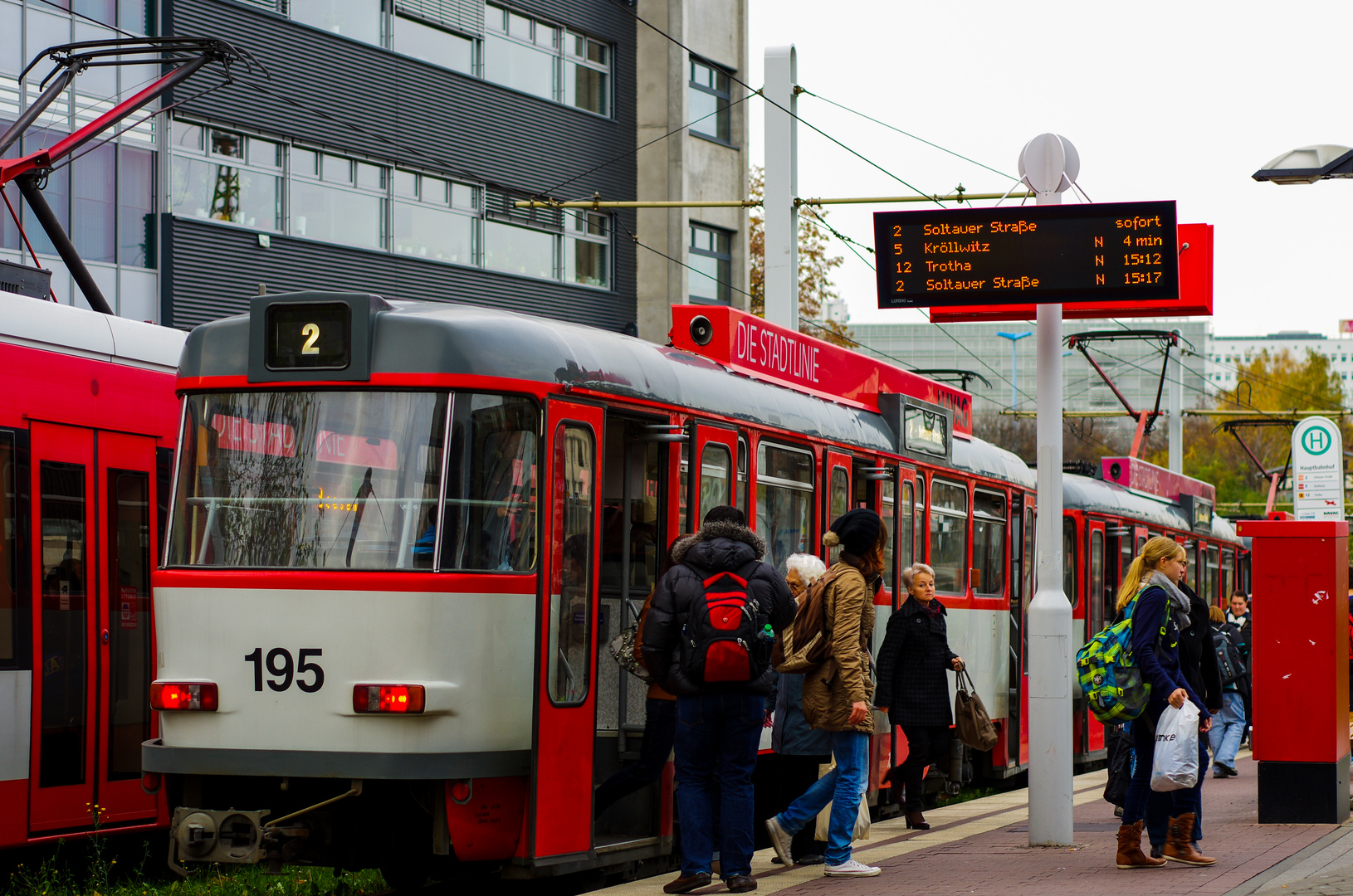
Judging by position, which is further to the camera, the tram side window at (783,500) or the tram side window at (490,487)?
the tram side window at (783,500)

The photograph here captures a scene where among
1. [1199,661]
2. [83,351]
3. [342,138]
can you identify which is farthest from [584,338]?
[342,138]

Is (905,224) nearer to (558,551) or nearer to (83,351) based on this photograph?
(558,551)

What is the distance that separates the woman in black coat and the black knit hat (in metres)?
2.43

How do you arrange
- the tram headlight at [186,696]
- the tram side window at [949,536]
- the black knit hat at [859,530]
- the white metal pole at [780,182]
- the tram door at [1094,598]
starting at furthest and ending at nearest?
the tram door at [1094,598] < the white metal pole at [780,182] < the tram side window at [949,536] < the black knit hat at [859,530] < the tram headlight at [186,696]

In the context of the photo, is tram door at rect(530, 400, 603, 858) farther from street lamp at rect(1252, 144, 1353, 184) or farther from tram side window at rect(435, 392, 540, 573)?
street lamp at rect(1252, 144, 1353, 184)

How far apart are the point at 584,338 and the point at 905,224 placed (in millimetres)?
2595

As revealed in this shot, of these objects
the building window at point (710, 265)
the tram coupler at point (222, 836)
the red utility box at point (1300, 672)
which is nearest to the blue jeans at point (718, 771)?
the tram coupler at point (222, 836)

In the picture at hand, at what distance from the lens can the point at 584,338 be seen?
318 inches

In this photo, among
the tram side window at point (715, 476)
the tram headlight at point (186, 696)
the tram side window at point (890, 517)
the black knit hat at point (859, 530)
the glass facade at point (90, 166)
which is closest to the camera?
the tram headlight at point (186, 696)

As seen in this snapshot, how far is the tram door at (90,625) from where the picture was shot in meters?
8.59

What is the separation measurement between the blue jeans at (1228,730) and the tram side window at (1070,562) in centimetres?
270

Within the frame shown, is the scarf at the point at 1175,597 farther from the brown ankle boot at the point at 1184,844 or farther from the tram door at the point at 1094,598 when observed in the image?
the tram door at the point at 1094,598

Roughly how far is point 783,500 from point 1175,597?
7.81 feet

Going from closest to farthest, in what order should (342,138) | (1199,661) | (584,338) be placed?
(584,338) → (1199,661) → (342,138)
